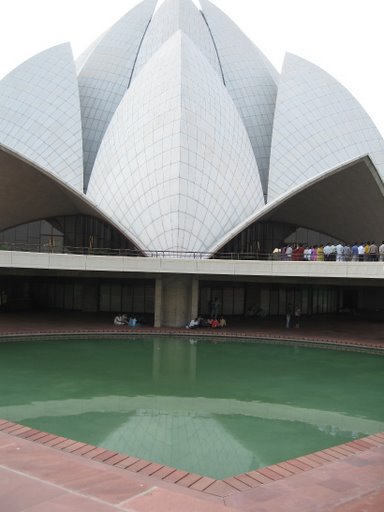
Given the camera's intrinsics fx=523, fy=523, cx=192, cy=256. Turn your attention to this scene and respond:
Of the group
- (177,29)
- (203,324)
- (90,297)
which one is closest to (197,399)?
(203,324)

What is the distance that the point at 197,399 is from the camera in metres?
9.78

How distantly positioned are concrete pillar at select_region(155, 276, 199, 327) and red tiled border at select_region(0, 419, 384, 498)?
13.0m

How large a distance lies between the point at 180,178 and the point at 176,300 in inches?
216

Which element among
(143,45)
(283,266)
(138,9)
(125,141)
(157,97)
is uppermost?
(138,9)

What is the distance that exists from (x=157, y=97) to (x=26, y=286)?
39.2 feet

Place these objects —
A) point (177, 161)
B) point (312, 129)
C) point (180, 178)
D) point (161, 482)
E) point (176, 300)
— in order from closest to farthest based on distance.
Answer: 1. point (161, 482)
2. point (176, 300)
3. point (180, 178)
4. point (177, 161)
5. point (312, 129)

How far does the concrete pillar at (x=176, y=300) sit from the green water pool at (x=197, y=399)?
4.30 meters

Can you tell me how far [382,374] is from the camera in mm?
12602

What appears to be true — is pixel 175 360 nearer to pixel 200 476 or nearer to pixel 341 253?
pixel 200 476

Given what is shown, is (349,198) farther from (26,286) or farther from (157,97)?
(26,286)

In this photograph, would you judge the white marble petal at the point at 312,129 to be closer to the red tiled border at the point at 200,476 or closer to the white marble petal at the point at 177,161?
the white marble petal at the point at 177,161

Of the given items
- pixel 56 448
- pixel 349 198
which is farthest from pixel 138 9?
pixel 56 448

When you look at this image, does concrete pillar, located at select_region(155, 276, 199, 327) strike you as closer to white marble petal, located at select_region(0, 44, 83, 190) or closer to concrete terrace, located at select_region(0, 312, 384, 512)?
white marble petal, located at select_region(0, 44, 83, 190)

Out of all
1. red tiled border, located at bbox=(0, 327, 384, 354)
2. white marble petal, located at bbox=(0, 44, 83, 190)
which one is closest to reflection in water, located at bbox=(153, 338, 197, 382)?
red tiled border, located at bbox=(0, 327, 384, 354)
